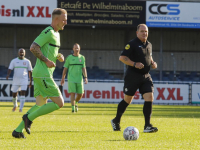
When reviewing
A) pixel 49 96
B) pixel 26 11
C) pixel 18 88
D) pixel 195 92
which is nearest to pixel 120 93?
pixel 195 92

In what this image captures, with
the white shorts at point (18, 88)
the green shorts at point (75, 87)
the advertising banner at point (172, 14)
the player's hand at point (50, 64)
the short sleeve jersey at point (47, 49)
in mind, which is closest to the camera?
the player's hand at point (50, 64)

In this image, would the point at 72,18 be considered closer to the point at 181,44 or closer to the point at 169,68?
the point at 169,68

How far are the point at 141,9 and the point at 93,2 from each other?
2.79 m

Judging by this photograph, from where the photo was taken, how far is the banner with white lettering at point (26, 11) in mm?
27156

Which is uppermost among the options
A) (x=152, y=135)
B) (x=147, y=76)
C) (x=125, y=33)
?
(x=125, y=33)

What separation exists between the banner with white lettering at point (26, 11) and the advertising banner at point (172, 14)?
18.3 feet

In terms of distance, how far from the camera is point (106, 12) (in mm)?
27625

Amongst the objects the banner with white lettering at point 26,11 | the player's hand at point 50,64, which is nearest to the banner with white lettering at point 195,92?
the banner with white lettering at point 26,11

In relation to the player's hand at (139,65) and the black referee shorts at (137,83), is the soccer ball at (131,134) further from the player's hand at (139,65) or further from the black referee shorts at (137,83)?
the black referee shorts at (137,83)

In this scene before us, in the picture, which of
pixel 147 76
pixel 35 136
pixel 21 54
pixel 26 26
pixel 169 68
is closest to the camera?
pixel 35 136

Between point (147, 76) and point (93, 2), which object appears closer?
point (147, 76)

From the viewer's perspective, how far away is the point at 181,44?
3403 centimetres

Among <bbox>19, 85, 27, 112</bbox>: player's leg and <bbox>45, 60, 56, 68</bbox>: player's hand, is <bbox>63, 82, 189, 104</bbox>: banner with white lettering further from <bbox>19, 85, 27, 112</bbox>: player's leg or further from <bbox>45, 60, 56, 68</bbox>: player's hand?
<bbox>45, 60, 56, 68</bbox>: player's hand

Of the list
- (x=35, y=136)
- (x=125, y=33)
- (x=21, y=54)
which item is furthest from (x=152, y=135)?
(x=125, y=33)
